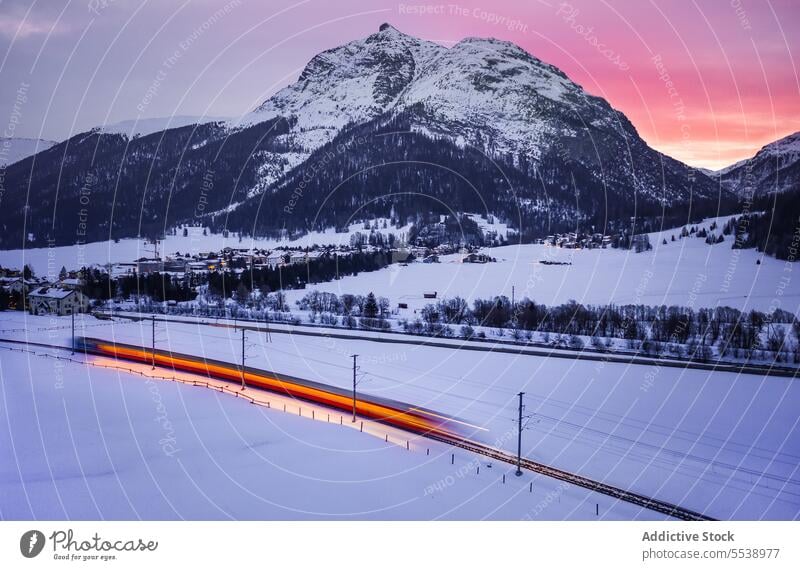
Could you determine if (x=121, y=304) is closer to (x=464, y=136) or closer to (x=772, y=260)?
(x=772, y=260)

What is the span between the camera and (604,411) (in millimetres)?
8922

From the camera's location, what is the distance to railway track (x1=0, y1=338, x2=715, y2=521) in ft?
19.5

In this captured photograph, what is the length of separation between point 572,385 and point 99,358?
11.0m

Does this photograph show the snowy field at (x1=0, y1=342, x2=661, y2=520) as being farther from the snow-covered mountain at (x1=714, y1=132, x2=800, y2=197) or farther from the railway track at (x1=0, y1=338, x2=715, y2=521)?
the snow-covered mountain at (x1=714, y1=132, x2=800, y2=197)

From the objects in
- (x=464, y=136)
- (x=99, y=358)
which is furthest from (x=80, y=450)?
(x=464, y=136)

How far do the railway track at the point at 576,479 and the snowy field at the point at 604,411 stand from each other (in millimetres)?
228

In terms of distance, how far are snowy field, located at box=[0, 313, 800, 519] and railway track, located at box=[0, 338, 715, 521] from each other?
228 mm

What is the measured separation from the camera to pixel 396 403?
9336 mm

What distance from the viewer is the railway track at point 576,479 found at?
5.95 m

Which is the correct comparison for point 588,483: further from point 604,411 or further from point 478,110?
point 478,110

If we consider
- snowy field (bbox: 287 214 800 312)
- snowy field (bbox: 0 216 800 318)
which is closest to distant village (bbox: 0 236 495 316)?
snowy field (bbox: 0 216 800 318)

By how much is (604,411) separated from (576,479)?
2.69 metres

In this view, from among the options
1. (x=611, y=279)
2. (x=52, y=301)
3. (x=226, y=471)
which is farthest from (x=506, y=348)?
(x=52, y=301)

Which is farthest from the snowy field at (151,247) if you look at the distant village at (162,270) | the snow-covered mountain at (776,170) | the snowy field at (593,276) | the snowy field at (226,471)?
the snow-covered mountain at (776,170)
